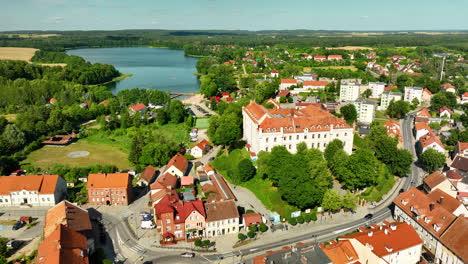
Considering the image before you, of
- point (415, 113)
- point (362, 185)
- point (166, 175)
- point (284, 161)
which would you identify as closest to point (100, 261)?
point (166, 175)

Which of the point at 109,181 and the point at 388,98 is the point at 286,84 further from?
the point at 109,181

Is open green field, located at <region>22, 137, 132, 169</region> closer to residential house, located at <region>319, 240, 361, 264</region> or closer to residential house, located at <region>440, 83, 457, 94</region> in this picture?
residential house, located at <region>319, 240, 361, 264</region>

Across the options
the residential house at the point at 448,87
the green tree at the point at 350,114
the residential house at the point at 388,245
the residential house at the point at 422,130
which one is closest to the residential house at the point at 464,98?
the residential house at the point at 448,87

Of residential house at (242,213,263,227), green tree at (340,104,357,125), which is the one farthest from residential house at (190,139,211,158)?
green tree at (340,104,357,125)

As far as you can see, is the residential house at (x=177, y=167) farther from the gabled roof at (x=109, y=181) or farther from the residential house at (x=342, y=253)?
the residential house at (x=342, y=253)

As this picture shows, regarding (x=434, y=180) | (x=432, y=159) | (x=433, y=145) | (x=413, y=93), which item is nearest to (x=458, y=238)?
(x=434, y=180)
